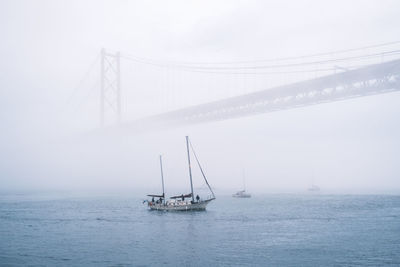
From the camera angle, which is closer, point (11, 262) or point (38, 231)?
point (11, 262)

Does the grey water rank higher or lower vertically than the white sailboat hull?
lower

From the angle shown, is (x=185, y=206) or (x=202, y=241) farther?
(x=185, y=206)

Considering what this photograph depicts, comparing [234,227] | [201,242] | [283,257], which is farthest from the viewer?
[234,227]

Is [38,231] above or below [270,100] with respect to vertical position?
below

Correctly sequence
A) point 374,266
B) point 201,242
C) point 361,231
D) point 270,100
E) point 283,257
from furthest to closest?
point 270,100 < point 361,231 < point 201,242 < point 283,257 < point 374,266

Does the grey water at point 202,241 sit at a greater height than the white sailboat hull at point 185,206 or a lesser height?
lesser

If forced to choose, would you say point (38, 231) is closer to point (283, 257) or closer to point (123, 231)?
point (123, 231)

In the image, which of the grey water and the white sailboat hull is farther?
the white sailboat hull

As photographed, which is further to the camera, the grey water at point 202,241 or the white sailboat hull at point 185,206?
the white sailboat hull at point 185,206

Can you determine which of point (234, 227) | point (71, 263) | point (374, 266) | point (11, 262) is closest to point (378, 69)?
point (234, 227)

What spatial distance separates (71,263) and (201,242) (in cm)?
752

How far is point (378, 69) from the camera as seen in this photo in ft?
107

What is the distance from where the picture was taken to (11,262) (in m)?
17.6

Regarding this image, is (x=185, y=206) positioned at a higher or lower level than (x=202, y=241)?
higher
